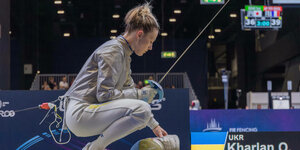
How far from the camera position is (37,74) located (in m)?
15.9

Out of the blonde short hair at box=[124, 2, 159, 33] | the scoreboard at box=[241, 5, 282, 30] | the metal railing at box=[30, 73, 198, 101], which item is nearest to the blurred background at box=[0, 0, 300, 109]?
the metal railing at box=[30, 73, 198, 101]

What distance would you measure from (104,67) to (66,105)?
46cm

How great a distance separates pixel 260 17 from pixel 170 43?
7384 mm

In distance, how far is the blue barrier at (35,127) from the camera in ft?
13.9

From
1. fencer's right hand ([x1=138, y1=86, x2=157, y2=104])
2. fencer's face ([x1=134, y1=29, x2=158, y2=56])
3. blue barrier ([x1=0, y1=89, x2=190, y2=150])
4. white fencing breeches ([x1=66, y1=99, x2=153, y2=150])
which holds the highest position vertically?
fencer's face ([x1=134, y1=29, x2=158, y2=56])

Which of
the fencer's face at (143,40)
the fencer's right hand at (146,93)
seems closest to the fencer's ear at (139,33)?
the fencer's face at (143,40)

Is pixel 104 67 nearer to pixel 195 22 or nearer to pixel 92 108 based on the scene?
pixel 92 108

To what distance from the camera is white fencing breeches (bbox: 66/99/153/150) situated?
259 cm

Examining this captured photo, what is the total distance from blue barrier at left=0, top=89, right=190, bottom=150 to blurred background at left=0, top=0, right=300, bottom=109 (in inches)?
454

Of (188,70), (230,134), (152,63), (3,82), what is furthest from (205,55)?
(230,134)

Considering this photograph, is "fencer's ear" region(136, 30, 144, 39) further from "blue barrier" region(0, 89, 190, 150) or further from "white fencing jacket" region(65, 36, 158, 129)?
"blue barrier" region(0, 89, 190, 150)

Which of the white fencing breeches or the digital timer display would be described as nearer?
the white fencing breeches

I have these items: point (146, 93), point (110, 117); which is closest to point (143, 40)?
point (146, 93)

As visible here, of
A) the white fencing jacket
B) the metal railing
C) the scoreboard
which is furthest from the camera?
the metal railing
